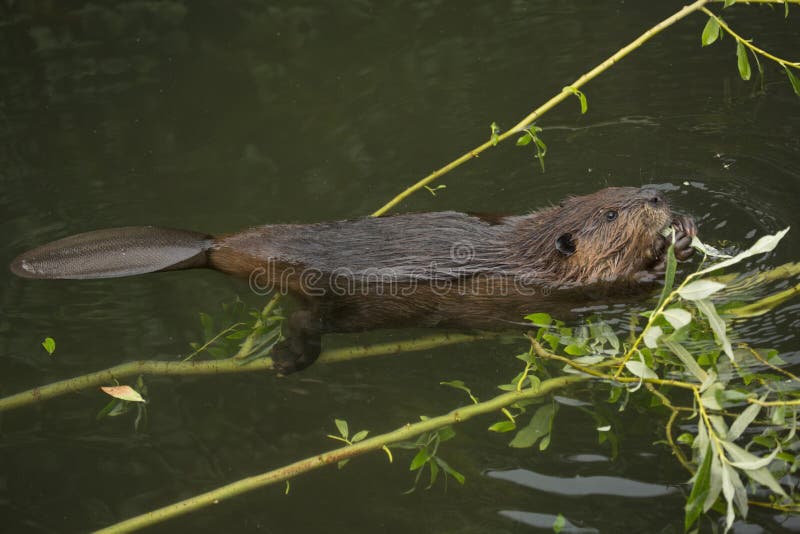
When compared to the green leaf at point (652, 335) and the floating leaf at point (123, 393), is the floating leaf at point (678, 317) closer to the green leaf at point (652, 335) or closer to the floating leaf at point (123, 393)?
the green leaf at point (652, 335)

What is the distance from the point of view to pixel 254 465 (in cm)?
336

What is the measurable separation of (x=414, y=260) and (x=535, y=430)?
99cm

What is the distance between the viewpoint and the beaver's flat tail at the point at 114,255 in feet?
11.3

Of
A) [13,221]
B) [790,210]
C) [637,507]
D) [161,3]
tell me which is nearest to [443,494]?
[637,507]

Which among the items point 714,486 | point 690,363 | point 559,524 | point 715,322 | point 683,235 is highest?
point 715,322

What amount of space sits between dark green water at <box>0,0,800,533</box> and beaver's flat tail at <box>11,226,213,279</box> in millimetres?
420

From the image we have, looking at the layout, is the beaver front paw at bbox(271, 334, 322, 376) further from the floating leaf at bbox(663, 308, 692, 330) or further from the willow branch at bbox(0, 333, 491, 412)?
the floating leaf at bbox(663, 308, 692, 330)

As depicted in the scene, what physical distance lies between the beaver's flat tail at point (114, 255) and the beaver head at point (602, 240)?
4.72 feet

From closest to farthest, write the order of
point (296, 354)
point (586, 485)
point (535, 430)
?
point (535, 430) → point (586, 485) → point (296, 354)

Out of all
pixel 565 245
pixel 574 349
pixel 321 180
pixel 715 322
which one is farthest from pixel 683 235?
pixel 321 180

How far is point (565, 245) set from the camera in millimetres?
3652

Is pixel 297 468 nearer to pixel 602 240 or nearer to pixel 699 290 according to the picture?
pixel 699 290

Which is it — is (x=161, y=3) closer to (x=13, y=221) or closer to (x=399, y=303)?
(x=13, y=221)

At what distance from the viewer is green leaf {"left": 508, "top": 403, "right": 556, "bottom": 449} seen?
2.73 metres
